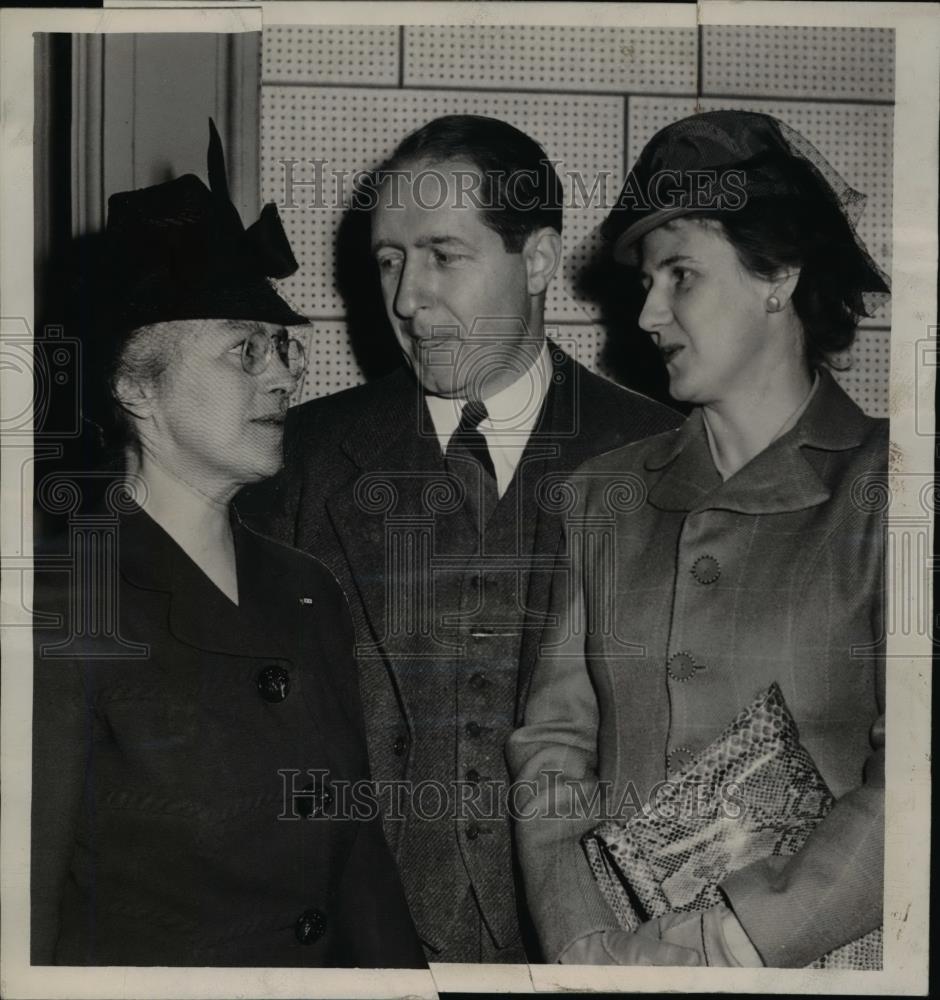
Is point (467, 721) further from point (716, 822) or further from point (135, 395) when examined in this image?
point (135, 395)

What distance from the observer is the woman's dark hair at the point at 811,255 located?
1.99 metres

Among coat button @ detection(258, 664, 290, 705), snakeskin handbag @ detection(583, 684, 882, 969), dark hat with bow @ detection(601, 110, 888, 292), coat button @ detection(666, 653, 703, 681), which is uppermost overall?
dark hat with bow @ detection(601, 110, 888, 292)

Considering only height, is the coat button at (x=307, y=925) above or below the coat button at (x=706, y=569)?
below

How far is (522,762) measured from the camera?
1.99 metres

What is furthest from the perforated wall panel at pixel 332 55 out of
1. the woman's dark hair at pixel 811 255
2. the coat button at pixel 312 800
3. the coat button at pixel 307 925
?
the coat button at pixel 307 925

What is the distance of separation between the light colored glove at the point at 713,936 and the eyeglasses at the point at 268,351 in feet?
3.56

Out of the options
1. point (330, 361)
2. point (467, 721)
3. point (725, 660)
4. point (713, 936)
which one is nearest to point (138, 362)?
point (330, 361)

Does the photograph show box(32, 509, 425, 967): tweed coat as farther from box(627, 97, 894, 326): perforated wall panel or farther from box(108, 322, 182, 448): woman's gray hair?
box(627, 97, 894, 326): perforated wall panel

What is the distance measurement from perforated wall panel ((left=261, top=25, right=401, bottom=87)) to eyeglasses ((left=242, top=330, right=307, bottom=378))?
1.43 feet

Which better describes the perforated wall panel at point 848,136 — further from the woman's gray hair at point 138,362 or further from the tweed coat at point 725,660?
the woman's gray hair at point 138,362

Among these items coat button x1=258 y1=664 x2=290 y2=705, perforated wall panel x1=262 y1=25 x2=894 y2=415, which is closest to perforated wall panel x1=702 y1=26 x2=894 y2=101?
perforated wall panel x1=262 y1=25 x2=894 y2=415

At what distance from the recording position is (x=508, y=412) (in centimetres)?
204

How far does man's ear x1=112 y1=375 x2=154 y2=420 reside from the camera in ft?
6.64

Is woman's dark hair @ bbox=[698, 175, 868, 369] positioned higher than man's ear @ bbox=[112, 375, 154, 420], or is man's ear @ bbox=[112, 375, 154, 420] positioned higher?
woman's dark hair @ bbox=[698, 175, 868, 369]
